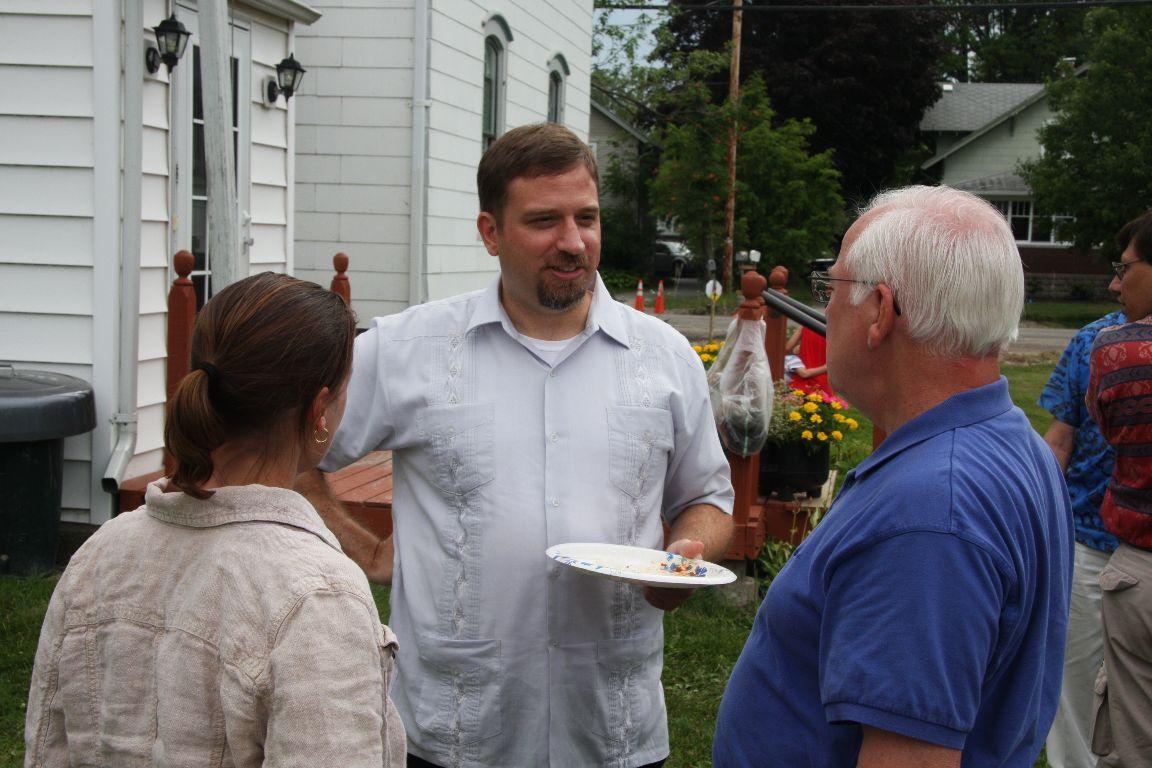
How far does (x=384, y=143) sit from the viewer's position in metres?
11.2

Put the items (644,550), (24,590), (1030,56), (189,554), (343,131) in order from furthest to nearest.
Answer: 1. (1030,56)
2. (343,131)
3. (24,590)
4. (644,550)
5. (189,554)

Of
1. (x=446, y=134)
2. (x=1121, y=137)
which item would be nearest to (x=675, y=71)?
(x=1121, y=137)

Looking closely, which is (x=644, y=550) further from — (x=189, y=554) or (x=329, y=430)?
(x=189, y=554)

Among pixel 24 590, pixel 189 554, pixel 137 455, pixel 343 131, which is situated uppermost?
pixel 343 131

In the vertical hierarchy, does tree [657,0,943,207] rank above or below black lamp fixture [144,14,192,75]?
above

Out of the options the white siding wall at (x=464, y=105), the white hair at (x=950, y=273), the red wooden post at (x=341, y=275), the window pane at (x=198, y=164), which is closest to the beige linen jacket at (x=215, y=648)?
the white hair at (x=950, y=273)

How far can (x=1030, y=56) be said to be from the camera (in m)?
66.8

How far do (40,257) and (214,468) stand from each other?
5322 mm

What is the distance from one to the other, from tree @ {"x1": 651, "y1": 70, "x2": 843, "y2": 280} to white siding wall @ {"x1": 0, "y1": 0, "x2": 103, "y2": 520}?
66.6 feet

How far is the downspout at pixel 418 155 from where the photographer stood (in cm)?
1086

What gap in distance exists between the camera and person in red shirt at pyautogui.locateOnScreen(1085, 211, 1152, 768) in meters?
3.49

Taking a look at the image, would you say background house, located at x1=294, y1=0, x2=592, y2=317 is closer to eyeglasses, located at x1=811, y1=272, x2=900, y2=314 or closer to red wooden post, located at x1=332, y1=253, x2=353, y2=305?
red wooden post, located at x1=332, y1=253, x2=353, y2=305

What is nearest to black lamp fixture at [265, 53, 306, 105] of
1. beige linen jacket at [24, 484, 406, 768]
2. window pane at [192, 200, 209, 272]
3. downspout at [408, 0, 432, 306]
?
window pane at [192, 200, 209, 272]

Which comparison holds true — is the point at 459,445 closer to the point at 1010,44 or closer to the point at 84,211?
the point at 84,211
